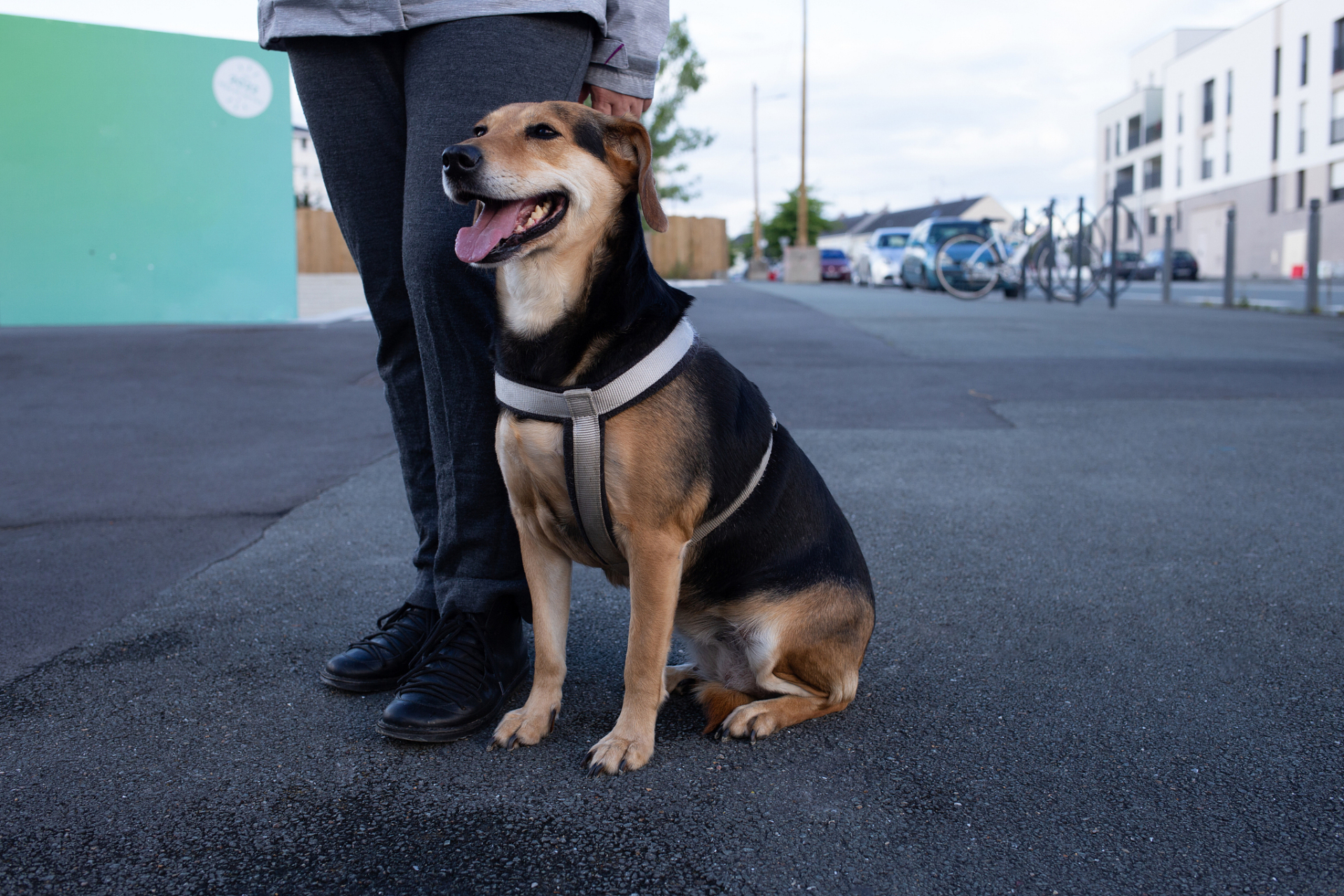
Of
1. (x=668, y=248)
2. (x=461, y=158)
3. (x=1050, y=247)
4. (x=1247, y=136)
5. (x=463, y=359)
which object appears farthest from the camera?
(x=1247, y=136)

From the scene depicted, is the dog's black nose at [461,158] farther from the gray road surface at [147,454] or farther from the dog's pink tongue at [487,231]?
the gray road surface at [147,454]

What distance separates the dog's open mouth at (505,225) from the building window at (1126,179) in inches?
2650

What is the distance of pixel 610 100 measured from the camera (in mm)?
2496

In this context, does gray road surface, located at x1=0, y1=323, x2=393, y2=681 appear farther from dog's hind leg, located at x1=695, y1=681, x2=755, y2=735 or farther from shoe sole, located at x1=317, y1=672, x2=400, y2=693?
dog's hind leg, located at x1=695, y1=681, x2=755, y2=735

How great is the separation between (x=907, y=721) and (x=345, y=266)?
2999 cm

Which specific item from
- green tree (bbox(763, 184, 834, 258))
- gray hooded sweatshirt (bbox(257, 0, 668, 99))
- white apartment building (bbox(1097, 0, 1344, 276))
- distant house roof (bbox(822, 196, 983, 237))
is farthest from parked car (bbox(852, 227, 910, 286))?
distant house roof (bbox(822, 196, 983, 237))

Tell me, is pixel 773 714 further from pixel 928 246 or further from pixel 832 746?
pixel 928 246

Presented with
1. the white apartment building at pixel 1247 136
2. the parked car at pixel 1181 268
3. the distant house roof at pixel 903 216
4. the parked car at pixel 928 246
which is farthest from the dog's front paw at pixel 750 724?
the distant house roof at pixel 903 216

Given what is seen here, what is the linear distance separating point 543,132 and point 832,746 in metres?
1.45

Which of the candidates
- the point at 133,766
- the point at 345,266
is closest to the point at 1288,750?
the point at 133,766

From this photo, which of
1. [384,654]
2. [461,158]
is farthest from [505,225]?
[384,654]

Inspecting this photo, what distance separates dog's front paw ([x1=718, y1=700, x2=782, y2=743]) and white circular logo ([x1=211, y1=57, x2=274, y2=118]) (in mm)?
12661

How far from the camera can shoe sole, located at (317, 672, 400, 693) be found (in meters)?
2.34

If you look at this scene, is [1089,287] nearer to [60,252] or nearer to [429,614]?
[60,252]
